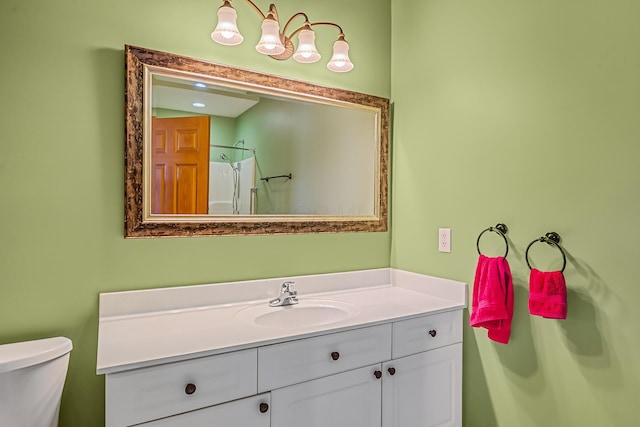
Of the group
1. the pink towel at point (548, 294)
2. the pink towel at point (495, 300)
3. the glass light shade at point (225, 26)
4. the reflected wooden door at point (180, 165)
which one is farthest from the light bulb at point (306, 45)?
the pink towel at point (548, 294)

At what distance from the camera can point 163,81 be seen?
153 cm

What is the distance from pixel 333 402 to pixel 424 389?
0.46 meters

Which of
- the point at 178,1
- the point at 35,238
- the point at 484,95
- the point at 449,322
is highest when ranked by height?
the point at 178,1

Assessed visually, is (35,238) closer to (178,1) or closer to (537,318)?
(178,1)

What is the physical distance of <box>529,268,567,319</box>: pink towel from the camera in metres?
1.28

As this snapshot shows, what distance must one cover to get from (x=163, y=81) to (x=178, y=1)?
343 millimetres

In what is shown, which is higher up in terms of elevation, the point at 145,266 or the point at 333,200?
the point at 333,200

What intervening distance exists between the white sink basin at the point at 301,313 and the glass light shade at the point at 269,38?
3.60 ft

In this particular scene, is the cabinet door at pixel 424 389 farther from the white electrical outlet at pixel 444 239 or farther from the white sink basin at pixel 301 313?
the white electrical outlet at pixel 444 239

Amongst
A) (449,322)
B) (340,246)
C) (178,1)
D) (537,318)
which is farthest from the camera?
(340,246)

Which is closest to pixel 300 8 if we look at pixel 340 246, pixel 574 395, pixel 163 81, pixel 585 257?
pixel 163 81

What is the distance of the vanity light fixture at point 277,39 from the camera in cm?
147

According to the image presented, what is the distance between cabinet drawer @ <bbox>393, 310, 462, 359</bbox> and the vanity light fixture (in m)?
1.20

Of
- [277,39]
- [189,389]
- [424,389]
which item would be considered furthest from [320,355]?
[277,39]
